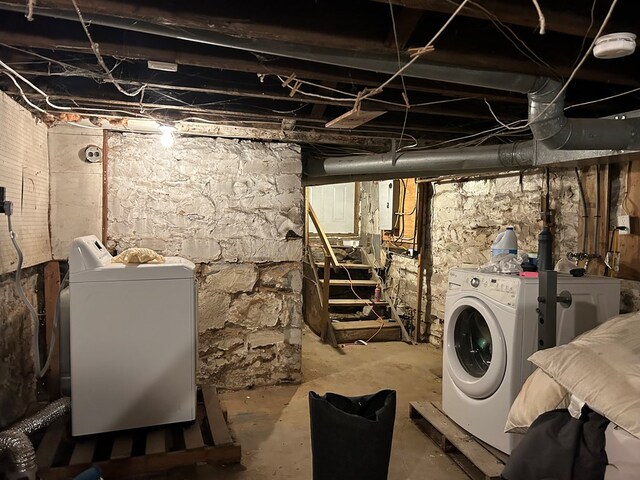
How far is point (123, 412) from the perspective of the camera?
83.7 inches

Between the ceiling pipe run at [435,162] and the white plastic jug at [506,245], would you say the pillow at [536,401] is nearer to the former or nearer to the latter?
the white plastic jug at [506,245]

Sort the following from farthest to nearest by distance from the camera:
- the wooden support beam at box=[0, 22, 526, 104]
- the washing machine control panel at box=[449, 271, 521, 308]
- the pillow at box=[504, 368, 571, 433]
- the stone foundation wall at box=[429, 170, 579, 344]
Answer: the stone foundation wall at box=[429, 170, 579, 344] → the washing machine control panel at box=[449, 271, 521, 308] → the wooden support beam at box=[0, 22, 526, 104] → the pillow at box=[504, 368, 571, 433]

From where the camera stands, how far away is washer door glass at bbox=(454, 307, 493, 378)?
7.99 ft

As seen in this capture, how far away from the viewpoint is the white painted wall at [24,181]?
2061 mm

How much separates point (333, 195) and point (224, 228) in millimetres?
3720

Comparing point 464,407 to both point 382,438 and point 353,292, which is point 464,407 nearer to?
point 382,438

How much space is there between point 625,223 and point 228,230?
8.48 feet

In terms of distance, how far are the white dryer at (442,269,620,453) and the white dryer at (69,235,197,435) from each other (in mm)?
1496

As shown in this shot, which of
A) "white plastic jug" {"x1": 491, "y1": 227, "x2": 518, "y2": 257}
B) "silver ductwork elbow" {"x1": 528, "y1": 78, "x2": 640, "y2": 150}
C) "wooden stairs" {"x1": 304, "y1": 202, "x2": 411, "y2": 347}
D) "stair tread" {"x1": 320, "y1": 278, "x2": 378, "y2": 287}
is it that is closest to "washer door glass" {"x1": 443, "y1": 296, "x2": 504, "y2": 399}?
"white plastic jug" {"x1": 491, "y1": 227, "x2": 518, "y2": 257}

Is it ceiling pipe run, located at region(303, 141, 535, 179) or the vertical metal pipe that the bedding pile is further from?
ceiling pipe run, located at region(303, 141, 535, 179)

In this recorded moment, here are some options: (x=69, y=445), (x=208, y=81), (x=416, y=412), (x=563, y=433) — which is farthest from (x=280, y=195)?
(x=563, y=433)

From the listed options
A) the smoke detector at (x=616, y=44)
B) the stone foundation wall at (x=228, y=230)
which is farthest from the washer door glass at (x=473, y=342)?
the smoke detector at (x=616, y=44)

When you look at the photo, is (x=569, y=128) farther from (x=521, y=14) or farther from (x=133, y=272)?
(x=133, y=272)

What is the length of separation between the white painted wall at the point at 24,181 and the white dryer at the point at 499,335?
7.91 feet
